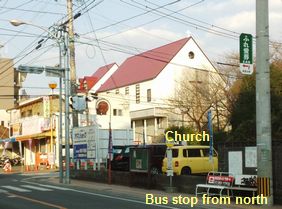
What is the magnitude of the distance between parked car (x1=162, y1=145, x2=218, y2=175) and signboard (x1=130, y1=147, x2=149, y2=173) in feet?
8.18

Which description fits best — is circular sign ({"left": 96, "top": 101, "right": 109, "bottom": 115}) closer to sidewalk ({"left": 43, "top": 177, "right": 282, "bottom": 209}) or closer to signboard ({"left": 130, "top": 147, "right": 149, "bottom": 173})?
sidewalk ({"left": 43, "top": 177, "right": 282, "bottom": 209})

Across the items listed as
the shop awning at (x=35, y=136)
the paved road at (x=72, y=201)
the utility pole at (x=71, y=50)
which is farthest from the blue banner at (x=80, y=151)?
the shop awning at (x=35, y=136)

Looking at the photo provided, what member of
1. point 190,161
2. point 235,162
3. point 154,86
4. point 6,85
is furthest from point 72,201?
point 6,85

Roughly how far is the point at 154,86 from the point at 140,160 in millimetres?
29912

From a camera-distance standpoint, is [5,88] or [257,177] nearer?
[257,177]

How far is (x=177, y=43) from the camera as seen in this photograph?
5478cm

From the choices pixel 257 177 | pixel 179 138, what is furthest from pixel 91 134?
pixel 257 177

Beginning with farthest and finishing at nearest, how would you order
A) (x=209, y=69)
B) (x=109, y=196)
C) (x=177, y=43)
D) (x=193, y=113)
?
(x=177, y=43), (x=209, y=69), (x=193, y=113), (x=109, y=196)

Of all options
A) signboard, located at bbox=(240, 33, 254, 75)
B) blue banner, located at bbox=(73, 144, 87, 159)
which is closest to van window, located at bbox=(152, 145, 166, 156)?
blue banner, located at bbox=(73, 144, 87, 159)

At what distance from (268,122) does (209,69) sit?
116 feet

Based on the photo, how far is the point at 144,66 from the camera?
5741 centimetres

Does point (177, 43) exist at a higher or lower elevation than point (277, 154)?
higher

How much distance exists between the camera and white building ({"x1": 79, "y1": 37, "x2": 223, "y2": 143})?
49.8 m

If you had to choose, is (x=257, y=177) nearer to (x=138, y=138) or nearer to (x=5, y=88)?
(x=138, y=138)
